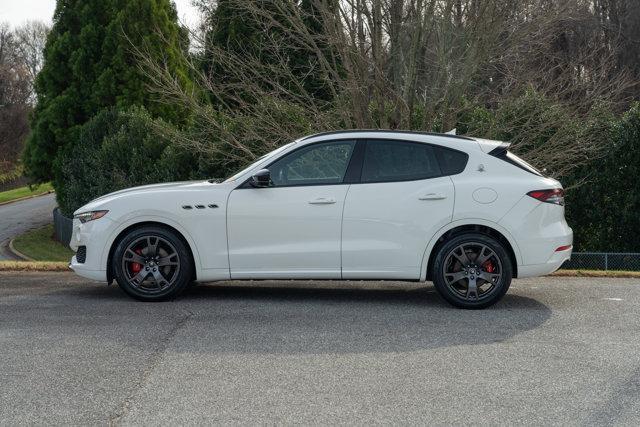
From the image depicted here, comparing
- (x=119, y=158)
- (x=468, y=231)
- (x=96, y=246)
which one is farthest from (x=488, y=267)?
(x=119, y=158)

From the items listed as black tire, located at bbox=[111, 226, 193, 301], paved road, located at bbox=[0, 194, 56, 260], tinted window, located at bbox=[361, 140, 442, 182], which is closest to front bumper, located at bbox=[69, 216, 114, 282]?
black tire, located at bbox=[111, 226, 193, 301]

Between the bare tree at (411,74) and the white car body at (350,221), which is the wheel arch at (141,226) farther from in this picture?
the bare tree at (411,74)

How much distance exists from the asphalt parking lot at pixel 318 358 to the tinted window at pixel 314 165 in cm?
119

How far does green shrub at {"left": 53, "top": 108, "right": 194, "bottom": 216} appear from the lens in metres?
19.3

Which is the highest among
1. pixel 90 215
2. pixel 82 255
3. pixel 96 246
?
pixel 90 215

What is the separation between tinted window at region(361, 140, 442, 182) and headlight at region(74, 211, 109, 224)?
2561 mm

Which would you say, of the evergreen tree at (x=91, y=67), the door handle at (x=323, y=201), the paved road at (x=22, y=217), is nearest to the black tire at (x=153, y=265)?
the door handle at (x=323, y=201)

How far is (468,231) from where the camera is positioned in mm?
8719

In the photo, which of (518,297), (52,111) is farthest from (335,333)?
(52,111)

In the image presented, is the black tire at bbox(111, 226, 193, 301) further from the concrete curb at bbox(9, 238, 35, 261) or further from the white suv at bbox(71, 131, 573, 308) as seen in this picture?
the concrete curb at bbox(9, 238, 35, 261)

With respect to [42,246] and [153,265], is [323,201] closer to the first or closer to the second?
[153,265]

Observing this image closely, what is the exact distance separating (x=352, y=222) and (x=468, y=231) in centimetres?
108

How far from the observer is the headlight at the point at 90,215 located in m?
9.09

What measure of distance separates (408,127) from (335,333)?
788 centimetres
